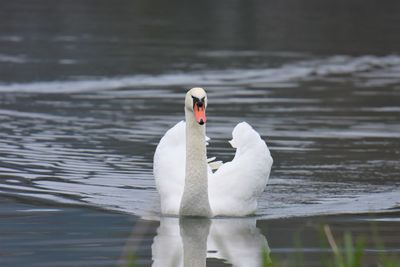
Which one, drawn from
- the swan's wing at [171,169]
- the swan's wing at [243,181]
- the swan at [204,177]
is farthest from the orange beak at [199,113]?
the swan's wing at [171,169]

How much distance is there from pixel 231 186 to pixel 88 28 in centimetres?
2255

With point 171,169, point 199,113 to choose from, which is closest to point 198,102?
point 199,113

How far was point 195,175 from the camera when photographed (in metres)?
11.2

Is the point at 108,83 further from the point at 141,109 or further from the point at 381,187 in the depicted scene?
the point at 381,187

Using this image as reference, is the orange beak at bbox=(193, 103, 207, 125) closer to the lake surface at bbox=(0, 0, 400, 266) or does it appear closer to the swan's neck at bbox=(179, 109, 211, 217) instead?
the swan's neck at bbox=(179, 109, 211, 217)

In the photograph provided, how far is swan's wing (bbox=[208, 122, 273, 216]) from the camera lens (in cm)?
1135

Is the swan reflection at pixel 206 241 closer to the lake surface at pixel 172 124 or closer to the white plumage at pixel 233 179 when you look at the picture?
the lake surface at pixel 172 124

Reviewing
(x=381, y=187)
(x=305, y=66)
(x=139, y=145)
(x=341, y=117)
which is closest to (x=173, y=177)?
(x=381, y=187)

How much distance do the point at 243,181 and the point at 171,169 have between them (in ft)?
2.63

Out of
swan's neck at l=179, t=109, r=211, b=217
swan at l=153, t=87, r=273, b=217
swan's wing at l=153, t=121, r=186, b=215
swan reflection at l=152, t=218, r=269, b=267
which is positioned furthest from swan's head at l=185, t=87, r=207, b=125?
swan reflection at l=152, t=218, r=269, b=267

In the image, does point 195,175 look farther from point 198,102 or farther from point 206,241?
point 206,241

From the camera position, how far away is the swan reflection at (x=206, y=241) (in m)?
9.60

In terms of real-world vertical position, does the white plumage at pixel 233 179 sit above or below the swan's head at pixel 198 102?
below

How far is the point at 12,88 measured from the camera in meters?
21.3
